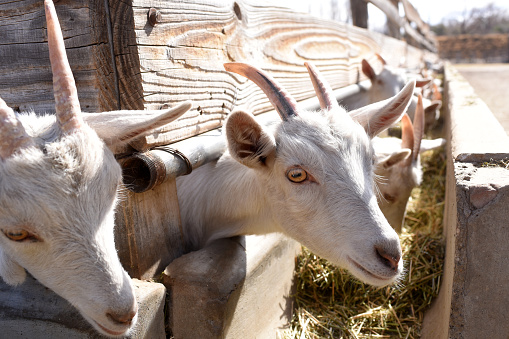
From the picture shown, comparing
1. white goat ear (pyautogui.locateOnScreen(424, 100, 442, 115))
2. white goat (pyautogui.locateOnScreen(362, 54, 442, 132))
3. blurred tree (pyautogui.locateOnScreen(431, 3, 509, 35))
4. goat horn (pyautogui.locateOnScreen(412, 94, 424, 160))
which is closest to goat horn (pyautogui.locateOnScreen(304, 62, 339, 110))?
goat horn (pyautogui.locateOnScreen(412, 94, 424, 160))

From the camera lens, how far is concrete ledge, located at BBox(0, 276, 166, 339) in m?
1.95

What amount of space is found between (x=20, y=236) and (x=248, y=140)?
1123mm

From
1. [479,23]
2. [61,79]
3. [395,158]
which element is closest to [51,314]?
[61,79]

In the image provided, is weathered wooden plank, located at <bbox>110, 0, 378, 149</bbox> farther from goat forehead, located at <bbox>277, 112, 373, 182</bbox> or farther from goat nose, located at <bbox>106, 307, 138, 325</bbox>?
goat nose, located at <bbox>106, 307, 138, 325</bbox>

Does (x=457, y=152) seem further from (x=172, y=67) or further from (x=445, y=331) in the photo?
(x=172, y=67)

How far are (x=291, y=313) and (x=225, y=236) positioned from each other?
871 mm

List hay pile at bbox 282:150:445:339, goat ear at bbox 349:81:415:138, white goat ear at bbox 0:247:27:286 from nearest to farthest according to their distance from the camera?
white goat ear at bbox 0:247:27:286 < goat ear at bbox 349:81:415:138 < hay pile at bbox 282:150:445:339

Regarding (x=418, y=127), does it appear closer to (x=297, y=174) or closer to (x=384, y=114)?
(x=384, y=114)

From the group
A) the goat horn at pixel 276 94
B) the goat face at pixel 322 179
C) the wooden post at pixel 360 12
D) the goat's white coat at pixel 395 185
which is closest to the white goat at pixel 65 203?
the goat face at pixel 322 179

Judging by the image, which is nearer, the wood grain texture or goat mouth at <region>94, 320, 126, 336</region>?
goat mouth at <region>94, 320, 126, 336</region>

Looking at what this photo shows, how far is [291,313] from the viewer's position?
3.11m

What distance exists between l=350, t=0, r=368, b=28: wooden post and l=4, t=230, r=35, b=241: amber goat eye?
265 inches

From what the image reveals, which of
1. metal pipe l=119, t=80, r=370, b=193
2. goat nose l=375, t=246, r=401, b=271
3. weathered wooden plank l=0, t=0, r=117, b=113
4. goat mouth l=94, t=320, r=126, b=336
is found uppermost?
weathered wooden plank l=0, t=0, r=117, b=113

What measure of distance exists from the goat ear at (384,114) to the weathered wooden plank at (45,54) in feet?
4.64
